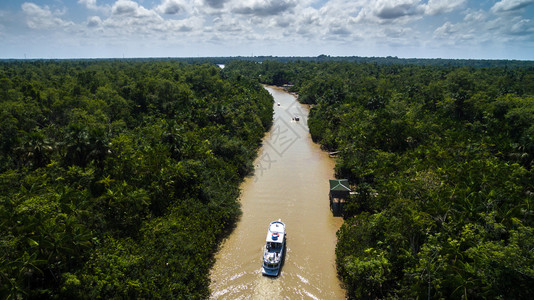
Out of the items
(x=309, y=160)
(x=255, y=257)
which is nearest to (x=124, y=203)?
(x=255, y=257)

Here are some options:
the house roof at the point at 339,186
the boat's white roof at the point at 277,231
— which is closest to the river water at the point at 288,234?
the boat's white roof at the point at 277,231

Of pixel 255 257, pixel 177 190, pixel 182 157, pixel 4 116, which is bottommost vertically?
pixel 255 257

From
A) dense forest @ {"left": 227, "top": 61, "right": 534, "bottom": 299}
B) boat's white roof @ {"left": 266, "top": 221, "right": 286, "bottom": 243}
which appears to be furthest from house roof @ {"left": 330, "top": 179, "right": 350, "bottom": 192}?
boat's white roof @ {"left": 266, "top": 221, "right": 286, "bottom": 243}

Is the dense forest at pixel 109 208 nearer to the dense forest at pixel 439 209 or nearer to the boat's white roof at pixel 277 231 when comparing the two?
the boat's white roof at pixel 277 231

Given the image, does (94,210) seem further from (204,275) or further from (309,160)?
(309,160)

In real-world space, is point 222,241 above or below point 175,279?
below

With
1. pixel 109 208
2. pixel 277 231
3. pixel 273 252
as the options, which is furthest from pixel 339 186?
pixel 109 208
